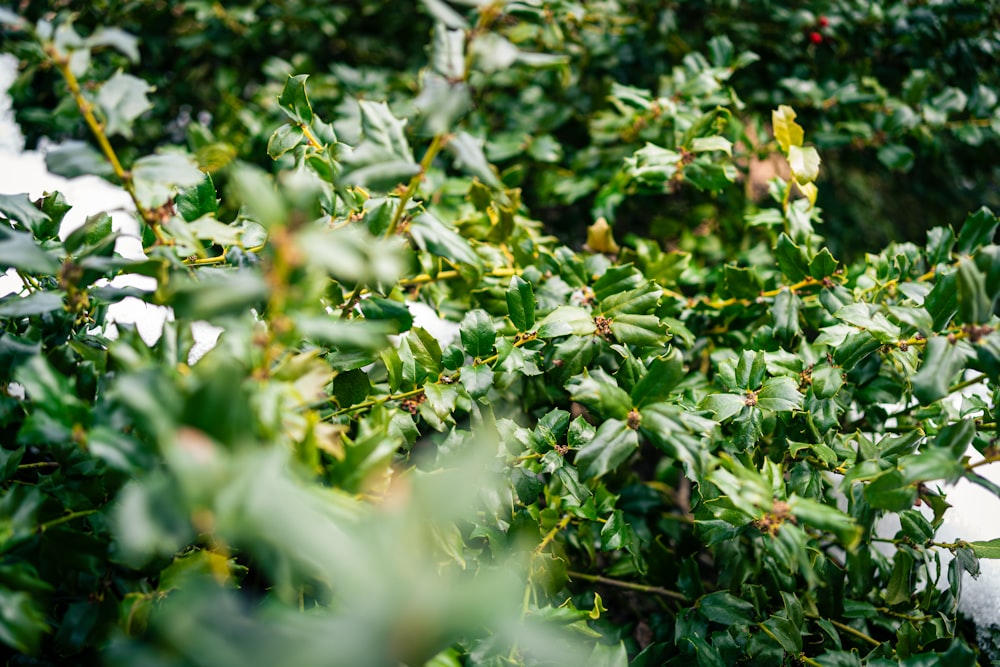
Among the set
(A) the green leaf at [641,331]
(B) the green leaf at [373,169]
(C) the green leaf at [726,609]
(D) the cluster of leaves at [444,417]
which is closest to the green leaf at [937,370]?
(D) the cluster of leaves at [444,417]

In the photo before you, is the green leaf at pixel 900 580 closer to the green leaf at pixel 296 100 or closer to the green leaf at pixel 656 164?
the green leaf at pixel 656 164

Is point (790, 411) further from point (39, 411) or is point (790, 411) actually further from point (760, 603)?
point (39, 411)

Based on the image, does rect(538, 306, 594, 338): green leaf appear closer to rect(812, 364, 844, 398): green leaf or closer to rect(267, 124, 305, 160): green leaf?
rect(812, 364, 844, 398): green leaf

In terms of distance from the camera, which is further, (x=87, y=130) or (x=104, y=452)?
(x=87, y=130)

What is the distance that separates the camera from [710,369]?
4.70 feet

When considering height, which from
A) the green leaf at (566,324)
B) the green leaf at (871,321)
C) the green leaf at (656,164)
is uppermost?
the green leaf at (656,164)

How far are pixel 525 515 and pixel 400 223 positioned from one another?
52cm

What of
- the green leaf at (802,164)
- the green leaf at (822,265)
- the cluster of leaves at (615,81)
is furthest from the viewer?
the cluster of leaves at (615,81)

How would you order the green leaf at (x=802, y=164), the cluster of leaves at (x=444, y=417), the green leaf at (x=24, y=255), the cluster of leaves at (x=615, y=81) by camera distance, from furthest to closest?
the cluster of leaves at (x=615, y=81), the green leaf at (x=802, y=164), the green leaf at (x=24, y=255), the cluster of leaves at (x=444, y=417)

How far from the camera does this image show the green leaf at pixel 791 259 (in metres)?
1.16

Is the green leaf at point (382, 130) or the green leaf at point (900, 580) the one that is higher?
the green leaf at point (382, 130)

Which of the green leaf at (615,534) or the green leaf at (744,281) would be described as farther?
the green leaf at (744,281)

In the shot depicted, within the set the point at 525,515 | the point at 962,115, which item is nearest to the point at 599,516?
the point at 525,515

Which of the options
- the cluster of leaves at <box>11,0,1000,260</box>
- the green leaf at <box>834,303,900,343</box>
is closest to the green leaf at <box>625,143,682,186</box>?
the cluster of leaves at <box>11,0,1000,260</box>
